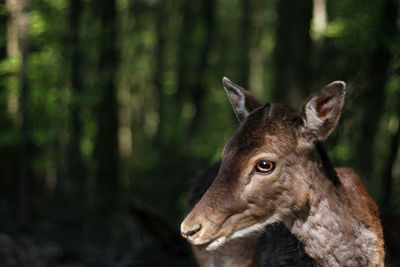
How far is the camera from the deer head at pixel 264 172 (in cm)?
318

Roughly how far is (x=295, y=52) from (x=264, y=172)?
469 centimetres

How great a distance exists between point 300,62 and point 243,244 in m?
4.05

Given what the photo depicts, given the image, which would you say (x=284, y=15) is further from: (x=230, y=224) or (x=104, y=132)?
(x=104, y=132)

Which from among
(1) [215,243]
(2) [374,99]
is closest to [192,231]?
(1) [215,243]

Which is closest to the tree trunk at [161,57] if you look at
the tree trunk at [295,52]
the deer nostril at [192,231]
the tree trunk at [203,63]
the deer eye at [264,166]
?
the tree trunk at [203,63]

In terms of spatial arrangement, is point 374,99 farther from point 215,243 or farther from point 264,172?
point 215,243

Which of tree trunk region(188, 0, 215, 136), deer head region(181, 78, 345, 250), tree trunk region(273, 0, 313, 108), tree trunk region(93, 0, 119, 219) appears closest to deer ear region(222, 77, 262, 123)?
deer head region(181, 78, 345, 250)

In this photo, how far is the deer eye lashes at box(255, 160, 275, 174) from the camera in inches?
129

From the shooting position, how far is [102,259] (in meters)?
7.89

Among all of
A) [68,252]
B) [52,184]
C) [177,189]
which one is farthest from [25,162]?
[52,184]

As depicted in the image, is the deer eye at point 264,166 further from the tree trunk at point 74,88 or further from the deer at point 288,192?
the tree trunk at point 74,88

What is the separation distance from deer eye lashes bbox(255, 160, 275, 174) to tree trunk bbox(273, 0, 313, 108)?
436cm

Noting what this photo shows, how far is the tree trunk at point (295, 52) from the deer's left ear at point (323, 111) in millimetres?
4135

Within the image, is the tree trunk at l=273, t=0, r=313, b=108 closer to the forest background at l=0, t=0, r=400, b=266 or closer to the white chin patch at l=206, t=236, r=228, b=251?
the forest background at l=0, t=0, r=400, b=266
